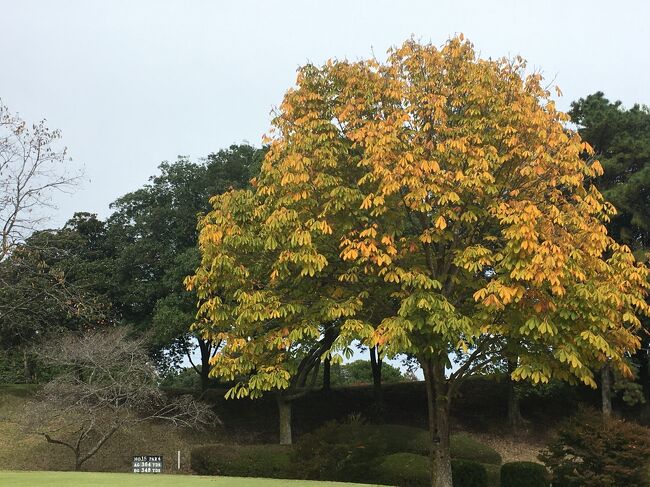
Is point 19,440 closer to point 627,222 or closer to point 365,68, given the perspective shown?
point 365,68

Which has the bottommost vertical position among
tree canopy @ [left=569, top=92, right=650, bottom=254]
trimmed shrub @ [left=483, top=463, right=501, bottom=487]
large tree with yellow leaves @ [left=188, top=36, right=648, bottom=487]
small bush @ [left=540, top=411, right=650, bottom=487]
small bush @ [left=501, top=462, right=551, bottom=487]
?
trimmed shrub @ [left=483, top=463, right=501, bottom=487]

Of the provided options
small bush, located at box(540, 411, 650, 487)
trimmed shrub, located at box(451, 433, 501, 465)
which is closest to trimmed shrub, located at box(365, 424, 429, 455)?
trimmed shrub, located at box(451, 433, 501, 465)

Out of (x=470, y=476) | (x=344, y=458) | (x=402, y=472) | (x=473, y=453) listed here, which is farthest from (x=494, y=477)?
(x=473, y=453)

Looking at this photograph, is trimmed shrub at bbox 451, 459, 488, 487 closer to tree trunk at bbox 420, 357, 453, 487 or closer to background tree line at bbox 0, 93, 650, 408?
tree trunk at bbox 420, 357, 453, 487

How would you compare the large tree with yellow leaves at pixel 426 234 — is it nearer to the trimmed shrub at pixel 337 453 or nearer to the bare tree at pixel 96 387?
the trimmed shrub at pixel 337 453

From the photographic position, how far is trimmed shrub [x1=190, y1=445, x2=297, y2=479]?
64.2 ft

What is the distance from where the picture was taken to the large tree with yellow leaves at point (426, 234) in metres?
10.9

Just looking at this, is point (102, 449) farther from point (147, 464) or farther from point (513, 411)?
point (513, 411)

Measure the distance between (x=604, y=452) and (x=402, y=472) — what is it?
540cm

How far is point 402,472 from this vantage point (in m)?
17.0

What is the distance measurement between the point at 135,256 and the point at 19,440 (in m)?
8.69

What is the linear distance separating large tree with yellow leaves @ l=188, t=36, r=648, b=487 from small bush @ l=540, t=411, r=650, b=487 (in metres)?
1.81

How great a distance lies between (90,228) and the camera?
33.2m

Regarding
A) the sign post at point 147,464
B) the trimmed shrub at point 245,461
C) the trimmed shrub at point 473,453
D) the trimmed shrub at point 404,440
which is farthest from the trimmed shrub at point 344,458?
the sign post at point 147,464
